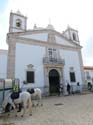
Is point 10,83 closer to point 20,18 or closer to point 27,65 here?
point 27,65

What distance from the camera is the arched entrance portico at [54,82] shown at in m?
18.1

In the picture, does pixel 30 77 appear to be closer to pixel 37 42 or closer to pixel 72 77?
pixel 37 42

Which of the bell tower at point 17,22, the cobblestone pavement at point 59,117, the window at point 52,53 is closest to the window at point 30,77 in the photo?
the window at point 52,53

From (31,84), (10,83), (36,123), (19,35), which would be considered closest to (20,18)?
(19,35)

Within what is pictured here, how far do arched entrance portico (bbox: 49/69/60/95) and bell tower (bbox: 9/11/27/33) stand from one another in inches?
323

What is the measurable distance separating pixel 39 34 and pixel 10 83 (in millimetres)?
12949

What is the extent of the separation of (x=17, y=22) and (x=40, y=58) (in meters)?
7.10

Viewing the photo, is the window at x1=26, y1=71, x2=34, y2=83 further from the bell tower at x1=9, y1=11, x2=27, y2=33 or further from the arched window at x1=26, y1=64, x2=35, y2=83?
the bell tower at x1=9, y1=11, x2=27, y2=33

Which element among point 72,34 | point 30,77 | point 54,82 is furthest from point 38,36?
point 72,34

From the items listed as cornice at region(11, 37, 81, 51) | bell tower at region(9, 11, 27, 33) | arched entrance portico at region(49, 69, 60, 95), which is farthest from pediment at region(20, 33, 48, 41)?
arched entrance portico at region(49, 69, 60, 95)

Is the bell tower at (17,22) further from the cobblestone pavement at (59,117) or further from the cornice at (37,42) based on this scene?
the cobblestone pavement at (59,117)

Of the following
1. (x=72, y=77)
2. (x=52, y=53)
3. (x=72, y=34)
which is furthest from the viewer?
(x=72, y=34)

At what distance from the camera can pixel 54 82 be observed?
18.7 m

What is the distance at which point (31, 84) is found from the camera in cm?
1639
